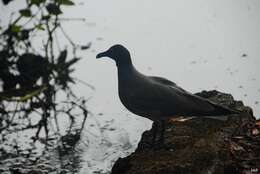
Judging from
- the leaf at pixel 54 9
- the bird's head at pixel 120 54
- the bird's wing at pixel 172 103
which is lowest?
the bird's wing at pixel 172 103

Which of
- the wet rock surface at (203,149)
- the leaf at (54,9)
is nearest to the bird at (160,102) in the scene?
the wet rock surface at (203,149)

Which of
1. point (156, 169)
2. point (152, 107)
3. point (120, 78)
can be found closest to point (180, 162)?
point (156, 169)

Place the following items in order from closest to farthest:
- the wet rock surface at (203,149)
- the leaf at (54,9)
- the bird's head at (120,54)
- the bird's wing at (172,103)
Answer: the leaf at (54,9), the wet rock surface at (203,149), the bird's wing at (172,103), the bird's head at (120,54)

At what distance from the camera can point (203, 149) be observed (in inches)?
125

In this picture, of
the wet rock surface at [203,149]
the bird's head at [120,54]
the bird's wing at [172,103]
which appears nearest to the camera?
the wet rock surface at [203,149]

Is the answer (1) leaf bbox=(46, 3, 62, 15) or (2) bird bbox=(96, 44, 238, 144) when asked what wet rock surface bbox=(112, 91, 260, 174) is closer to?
(2) bird bbox=(96, 44, 238, 144)

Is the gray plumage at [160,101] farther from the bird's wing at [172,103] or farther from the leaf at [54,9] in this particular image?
the leaf at [54,9]

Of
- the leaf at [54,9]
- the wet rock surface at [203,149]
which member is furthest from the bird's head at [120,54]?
the leaf at [54,9]

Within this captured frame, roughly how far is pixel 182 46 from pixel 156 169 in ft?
9.02

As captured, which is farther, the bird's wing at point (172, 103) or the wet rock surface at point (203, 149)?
the bird's wing at point (172, 103)

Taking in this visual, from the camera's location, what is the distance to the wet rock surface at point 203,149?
122 inches

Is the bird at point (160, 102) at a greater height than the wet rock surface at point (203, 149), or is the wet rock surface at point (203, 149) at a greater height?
the bird at point (160, 102)

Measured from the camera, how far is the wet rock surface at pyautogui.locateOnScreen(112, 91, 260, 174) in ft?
10.2

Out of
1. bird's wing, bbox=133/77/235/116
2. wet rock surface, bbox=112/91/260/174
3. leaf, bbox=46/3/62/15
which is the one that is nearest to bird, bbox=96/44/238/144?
bird's wing, bbox=133/77/235/116
